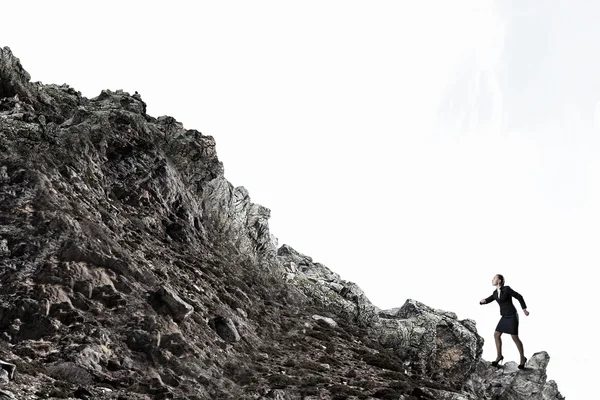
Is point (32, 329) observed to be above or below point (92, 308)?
below

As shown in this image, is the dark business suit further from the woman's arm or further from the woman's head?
the woman's head

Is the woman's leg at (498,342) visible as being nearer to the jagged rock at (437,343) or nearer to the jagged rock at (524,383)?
the jagged rock at (524,383)

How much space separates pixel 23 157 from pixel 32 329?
1235 cm

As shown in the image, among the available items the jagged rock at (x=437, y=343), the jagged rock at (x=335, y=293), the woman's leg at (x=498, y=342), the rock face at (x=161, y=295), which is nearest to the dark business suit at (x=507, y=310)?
the woman's leg at (x=498, y=342)

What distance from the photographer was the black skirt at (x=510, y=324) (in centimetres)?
1903

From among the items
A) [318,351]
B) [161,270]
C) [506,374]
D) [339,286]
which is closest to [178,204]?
[161,270]

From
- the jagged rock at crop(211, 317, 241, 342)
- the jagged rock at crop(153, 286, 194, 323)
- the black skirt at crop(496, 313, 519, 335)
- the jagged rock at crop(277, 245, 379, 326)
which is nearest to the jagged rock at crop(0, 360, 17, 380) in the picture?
the jagged rock at crop(153, 286, 194, 323)

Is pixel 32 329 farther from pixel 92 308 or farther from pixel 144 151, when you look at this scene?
pixel 144 151

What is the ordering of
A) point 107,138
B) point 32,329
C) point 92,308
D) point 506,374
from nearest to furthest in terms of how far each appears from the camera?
point 32,329 < point 92,308 < point 506,374 < point 107,138

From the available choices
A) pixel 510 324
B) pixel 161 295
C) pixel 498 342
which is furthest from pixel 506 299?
pixel 161 295

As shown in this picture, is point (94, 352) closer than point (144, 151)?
Yes

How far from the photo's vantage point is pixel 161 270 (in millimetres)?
26859

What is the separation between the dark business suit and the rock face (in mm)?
5771

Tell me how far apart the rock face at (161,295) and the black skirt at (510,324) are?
18.6ft
